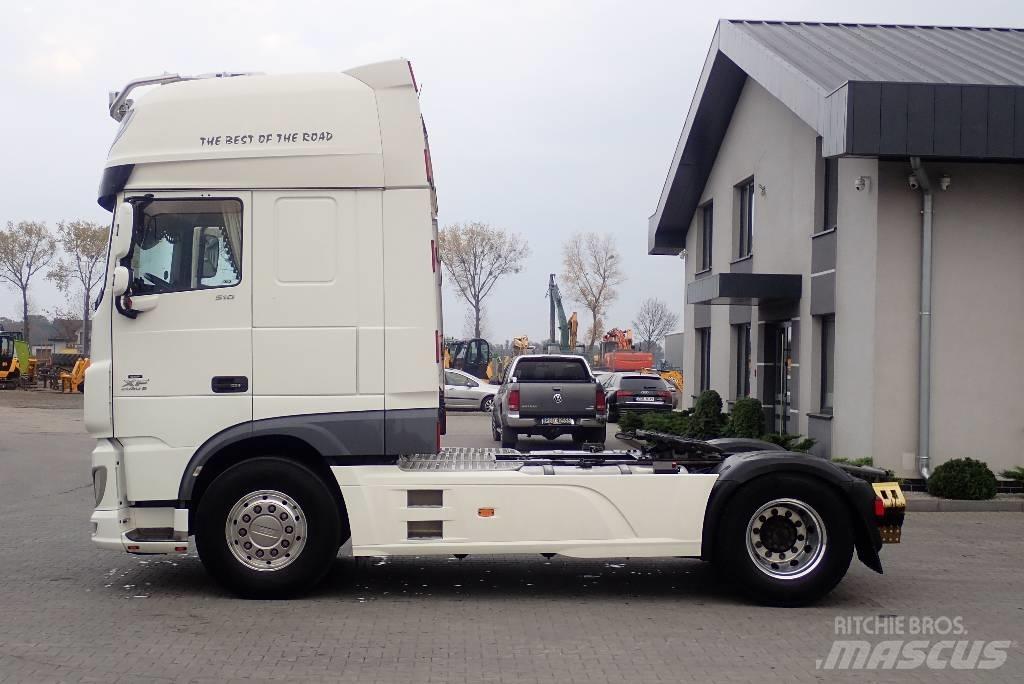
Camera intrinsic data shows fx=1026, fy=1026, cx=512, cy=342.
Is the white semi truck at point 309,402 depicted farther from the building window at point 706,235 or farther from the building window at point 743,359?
the building window at point 706,235

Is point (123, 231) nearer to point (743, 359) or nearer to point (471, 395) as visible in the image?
point (743, 359)

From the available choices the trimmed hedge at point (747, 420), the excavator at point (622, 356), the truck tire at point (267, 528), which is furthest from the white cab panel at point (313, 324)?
the excavator at point (622, 356)

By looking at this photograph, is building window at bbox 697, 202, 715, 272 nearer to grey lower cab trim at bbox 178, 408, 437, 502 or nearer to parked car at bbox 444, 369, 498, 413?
parked car at bbox 444, 369, 498, 413

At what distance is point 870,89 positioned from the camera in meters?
12.9

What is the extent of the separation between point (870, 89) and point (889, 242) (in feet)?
7.44

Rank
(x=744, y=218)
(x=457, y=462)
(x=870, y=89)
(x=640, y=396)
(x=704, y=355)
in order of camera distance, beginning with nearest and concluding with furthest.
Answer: (x=457, y=462) → (x=870, y=89) → (x=744, y=218) → (x=704, y=355) → (x=640, y=396)

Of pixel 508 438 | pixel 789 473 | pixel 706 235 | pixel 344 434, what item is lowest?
pixel 508 438

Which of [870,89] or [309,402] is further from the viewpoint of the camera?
[870,89]

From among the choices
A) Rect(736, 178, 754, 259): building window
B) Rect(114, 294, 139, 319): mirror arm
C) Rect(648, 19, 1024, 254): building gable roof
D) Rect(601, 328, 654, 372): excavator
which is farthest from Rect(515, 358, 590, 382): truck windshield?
Rect(601, 328, 654, 372): excavator

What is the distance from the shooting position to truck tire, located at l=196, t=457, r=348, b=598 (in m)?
7.46

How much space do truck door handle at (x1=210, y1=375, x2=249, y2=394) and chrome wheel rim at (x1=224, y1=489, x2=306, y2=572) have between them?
767 millimetres

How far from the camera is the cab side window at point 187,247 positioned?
24.8 ft

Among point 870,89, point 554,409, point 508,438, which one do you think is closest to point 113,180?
point 870,89

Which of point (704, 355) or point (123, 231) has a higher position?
point (123, 231)
